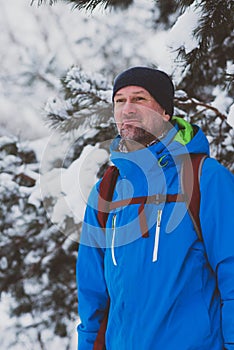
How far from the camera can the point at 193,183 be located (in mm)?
1694

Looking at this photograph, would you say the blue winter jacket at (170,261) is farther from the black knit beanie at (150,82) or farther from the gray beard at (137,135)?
the black knit beanie at (150,82)

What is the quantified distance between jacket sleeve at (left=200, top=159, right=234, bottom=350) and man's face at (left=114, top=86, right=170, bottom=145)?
34 centimetres

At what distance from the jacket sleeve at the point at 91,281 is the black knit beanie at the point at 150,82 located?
45 cm

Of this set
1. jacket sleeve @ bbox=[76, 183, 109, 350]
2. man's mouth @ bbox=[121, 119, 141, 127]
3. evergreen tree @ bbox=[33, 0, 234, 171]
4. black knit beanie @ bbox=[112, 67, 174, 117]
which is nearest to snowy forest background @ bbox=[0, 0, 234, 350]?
evergreen tree @ bbox=[33, 0, 234, 171]

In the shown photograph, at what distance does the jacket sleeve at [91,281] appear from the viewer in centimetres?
196

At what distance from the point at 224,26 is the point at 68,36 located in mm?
6581

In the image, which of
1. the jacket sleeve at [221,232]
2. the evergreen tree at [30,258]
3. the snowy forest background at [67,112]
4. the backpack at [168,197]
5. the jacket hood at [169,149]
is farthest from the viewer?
the evergreen tree at [30,258]

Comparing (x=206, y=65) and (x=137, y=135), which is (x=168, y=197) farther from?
(x=206, y=65)

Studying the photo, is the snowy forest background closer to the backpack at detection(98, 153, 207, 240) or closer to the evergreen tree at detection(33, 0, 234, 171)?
the evergreen tree at detection(33, 0, 234, 171)

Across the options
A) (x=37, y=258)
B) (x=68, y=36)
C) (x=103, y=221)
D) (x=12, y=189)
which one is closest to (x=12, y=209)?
(x=12, y=189)

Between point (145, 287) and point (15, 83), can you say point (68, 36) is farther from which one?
point (145, 287)

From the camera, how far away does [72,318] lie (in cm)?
604

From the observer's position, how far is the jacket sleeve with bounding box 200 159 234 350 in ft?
5.12

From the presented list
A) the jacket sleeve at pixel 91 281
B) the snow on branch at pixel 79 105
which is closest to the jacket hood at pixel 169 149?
the jacket sleeve at pixel 91 281
